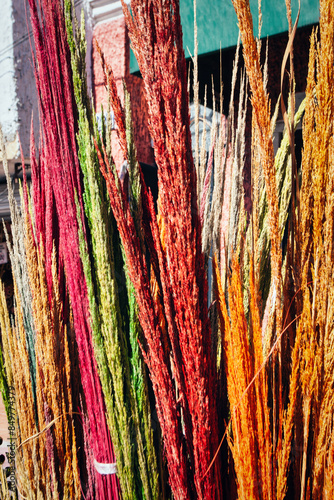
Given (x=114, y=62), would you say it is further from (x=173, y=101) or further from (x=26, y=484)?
(x=26, y=484)

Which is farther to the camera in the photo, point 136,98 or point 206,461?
point 136,98

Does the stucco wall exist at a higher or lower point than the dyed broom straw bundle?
higher

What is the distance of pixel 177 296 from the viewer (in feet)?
2.15

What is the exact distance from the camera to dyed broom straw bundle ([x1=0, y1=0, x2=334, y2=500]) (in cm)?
61

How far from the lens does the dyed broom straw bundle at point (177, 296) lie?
610mm

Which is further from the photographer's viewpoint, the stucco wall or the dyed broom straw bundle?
the stucco wall

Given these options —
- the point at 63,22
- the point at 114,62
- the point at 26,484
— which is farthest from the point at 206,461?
the point at 114,62

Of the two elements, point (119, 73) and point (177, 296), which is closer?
point (177, 296)

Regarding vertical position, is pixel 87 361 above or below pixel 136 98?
below

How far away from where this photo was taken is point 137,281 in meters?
0.71

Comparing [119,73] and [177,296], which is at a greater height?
[119,73]

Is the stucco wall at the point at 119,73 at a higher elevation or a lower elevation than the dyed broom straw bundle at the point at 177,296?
higher

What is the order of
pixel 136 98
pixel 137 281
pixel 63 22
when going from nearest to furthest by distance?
pixel 137 281 < pixel 63 22 < pixel 136 98

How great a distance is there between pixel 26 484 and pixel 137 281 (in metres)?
0.98
